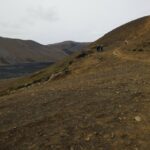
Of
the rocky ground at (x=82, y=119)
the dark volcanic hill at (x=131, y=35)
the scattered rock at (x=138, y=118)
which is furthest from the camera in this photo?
the dark volcanic hill at (x=131, y=35)

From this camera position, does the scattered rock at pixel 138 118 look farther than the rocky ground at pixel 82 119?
Yes

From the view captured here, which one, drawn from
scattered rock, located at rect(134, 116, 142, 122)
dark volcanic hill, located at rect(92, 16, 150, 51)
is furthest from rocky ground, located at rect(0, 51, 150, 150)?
dark volcanic hill, located at rect(92, 16, 150, 51)

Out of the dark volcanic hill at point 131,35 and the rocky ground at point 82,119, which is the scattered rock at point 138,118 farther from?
the dark volcanic hill at point 131,35

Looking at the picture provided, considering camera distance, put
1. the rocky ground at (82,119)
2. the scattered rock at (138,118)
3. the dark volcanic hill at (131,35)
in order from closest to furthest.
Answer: the rocky ground at (82,119), the scattered rock at (138,118), the dark volcanic hill at (131,35)

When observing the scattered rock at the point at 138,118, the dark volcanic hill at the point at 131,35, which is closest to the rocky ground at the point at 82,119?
the scattered rock at the point at 138,118

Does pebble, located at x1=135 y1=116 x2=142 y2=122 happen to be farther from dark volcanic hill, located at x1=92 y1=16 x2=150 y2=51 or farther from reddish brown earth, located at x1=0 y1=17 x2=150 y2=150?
dark volcanic hill, located at x1=92 y1=16 x2=150 y2=51

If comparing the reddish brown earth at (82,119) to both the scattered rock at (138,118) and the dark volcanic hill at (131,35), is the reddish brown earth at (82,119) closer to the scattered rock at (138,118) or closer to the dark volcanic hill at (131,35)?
the scattered rock at (138,118)

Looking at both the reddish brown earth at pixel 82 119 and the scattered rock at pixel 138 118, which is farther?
the scattered rock at pixel 138 118

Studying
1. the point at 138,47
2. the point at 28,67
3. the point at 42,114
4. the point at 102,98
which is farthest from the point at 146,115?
the point at 28,67

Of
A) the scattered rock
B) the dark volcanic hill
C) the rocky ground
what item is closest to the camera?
the rocky ground

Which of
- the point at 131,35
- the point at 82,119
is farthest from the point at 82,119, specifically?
the point at 131,35

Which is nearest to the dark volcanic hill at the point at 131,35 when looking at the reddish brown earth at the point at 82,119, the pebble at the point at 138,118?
the reddish brown earth at the point at 82,119

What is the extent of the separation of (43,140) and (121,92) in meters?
5.38

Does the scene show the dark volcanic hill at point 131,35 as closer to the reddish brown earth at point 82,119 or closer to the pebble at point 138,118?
the reddish brown earth at point 82,119
